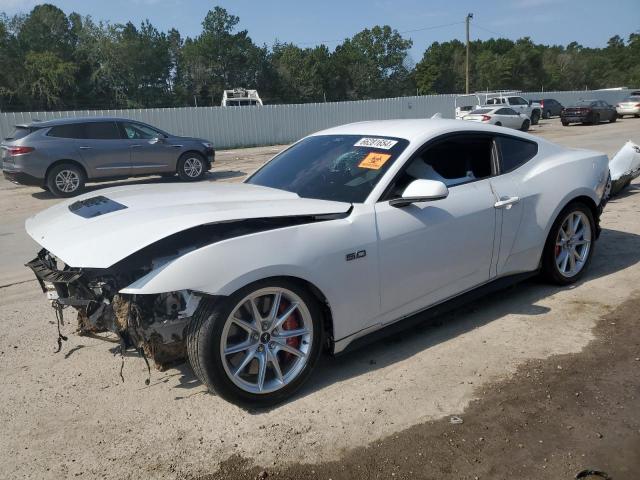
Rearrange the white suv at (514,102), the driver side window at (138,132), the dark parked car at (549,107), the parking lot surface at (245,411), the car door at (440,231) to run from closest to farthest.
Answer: the parking lot surface at (245,411) < the car door at (440,231) < the driver side window at (138,132) < the white suv at (514,102) < the dark parked car at (549,107)

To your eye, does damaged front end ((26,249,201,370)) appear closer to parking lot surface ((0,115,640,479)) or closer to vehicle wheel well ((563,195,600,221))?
parking lot surface ((0,115,640,479))

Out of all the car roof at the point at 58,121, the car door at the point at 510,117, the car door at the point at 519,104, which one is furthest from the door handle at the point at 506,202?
the car door at the point at 519,104

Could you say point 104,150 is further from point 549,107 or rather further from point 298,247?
point 549,107

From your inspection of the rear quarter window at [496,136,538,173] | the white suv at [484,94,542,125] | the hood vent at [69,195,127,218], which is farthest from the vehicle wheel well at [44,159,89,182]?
the white suv at [484,94,542,125]

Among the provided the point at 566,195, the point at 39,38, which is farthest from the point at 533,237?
the point at 39,38

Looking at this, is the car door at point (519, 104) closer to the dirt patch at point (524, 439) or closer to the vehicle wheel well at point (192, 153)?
the vehicle wheel well at point (192, 153)

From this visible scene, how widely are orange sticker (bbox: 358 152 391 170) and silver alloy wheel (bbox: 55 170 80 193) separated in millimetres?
10447

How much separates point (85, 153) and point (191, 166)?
9.01ft

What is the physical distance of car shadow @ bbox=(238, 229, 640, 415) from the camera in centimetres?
355

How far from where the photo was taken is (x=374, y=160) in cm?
378

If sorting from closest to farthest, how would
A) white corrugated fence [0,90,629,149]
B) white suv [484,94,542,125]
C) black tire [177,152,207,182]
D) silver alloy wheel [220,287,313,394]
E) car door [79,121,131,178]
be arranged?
silver alloy wheel [220,287,313,394], car door [79,121,131,178], black tire [177,152,207,182], white corrugated fence [0,90,629,149], white suv [484,94,542,125]

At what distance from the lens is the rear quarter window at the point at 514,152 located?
4.39 m

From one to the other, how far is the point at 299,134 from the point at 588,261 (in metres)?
23.9

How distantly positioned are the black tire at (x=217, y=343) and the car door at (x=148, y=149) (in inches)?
445
